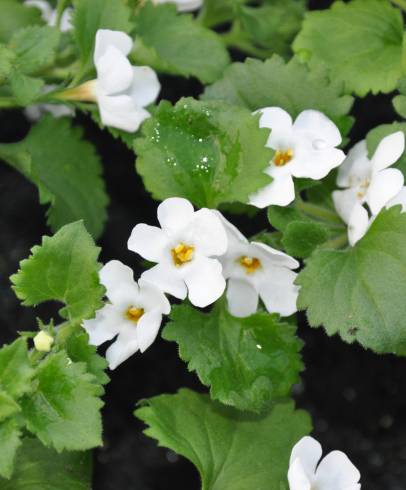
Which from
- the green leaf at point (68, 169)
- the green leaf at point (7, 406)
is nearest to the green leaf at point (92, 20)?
the green leaf at point (68, 169)

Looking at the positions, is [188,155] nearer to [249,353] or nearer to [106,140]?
[249,353]

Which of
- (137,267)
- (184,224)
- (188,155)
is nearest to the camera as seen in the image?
(184,224)

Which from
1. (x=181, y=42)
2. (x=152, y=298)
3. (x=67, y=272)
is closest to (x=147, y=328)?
(x=152, y=298)

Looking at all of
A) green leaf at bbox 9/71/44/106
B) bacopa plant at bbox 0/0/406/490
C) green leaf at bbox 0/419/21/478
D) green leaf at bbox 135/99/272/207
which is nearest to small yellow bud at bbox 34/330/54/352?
bacopa plant at bbox 0/0/406/490

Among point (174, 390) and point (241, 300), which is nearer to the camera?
point (241, 300)

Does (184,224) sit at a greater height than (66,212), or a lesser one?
greater

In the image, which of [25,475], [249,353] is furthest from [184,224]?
[25,475]

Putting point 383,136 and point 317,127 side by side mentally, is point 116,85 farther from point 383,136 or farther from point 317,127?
point 383,136

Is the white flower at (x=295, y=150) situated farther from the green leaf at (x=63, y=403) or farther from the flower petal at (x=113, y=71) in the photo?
the green leaf at (x=63, y=403)
